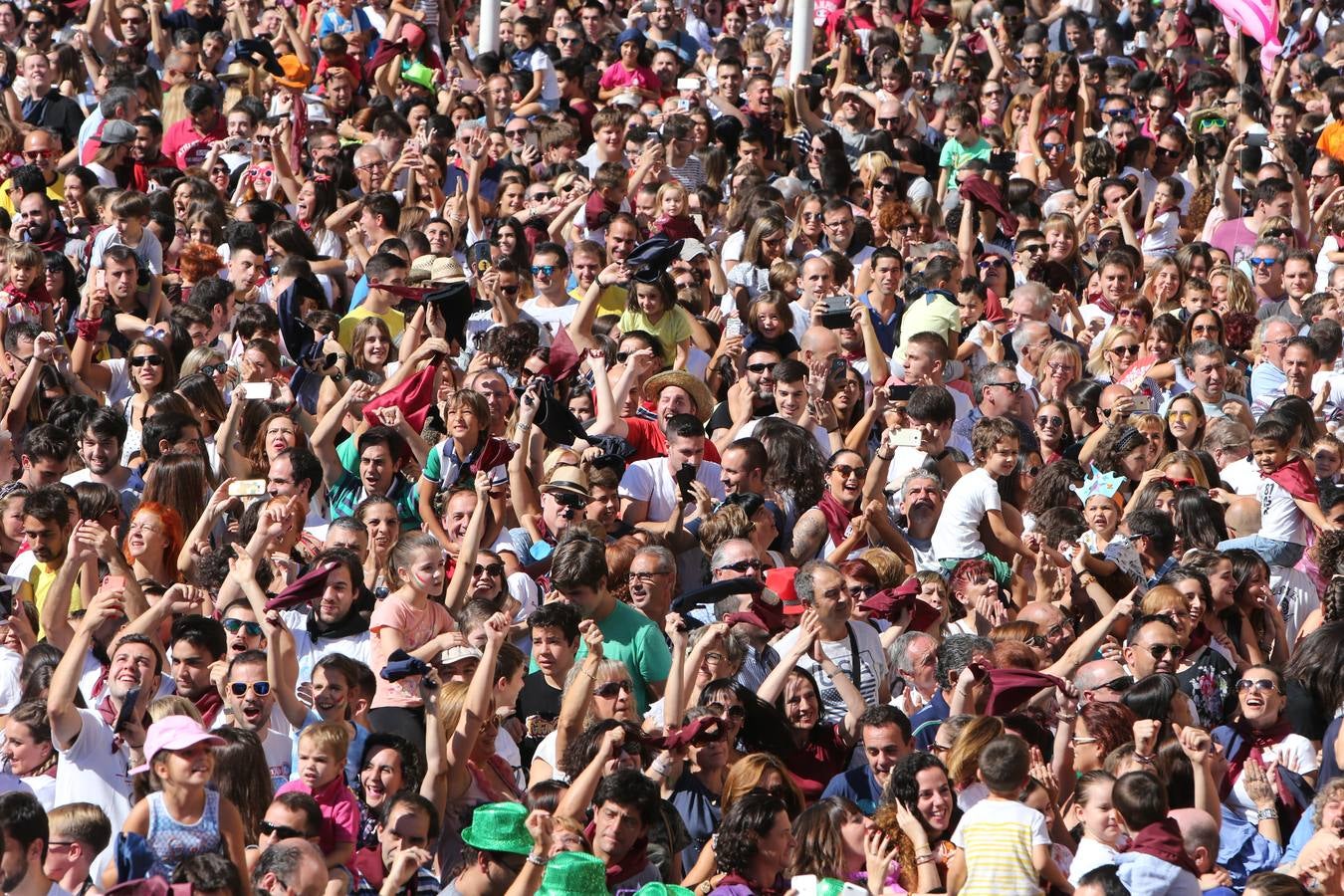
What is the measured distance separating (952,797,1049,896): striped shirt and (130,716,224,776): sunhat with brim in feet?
6.90

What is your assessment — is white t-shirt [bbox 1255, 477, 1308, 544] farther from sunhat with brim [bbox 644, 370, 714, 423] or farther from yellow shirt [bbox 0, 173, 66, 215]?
yellow shirt [bbox 0, 173, 66, 215]

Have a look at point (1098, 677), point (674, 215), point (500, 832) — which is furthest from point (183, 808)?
point (674, 215)

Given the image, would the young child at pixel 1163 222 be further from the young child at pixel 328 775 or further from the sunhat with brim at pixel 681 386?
the young child at pixel 328 775

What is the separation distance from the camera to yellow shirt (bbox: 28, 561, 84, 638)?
8.59m

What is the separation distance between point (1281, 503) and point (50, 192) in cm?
709

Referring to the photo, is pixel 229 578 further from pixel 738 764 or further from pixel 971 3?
pixel 971 3

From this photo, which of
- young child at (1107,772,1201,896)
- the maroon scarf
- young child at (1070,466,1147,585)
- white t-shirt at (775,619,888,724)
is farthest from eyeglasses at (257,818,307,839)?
young child at (1070,466,1147,585)

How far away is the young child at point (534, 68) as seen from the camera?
14.6 meters

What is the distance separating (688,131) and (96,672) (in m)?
6.36

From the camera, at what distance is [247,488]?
28.6 ft

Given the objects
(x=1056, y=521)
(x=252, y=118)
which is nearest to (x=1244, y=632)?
(x=1056, y=521)

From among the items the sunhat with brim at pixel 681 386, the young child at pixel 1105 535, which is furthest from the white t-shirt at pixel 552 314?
the young child at pixel 1105 535

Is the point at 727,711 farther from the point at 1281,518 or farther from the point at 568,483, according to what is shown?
the point at 1281,518

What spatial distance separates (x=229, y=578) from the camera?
27.4 feet
